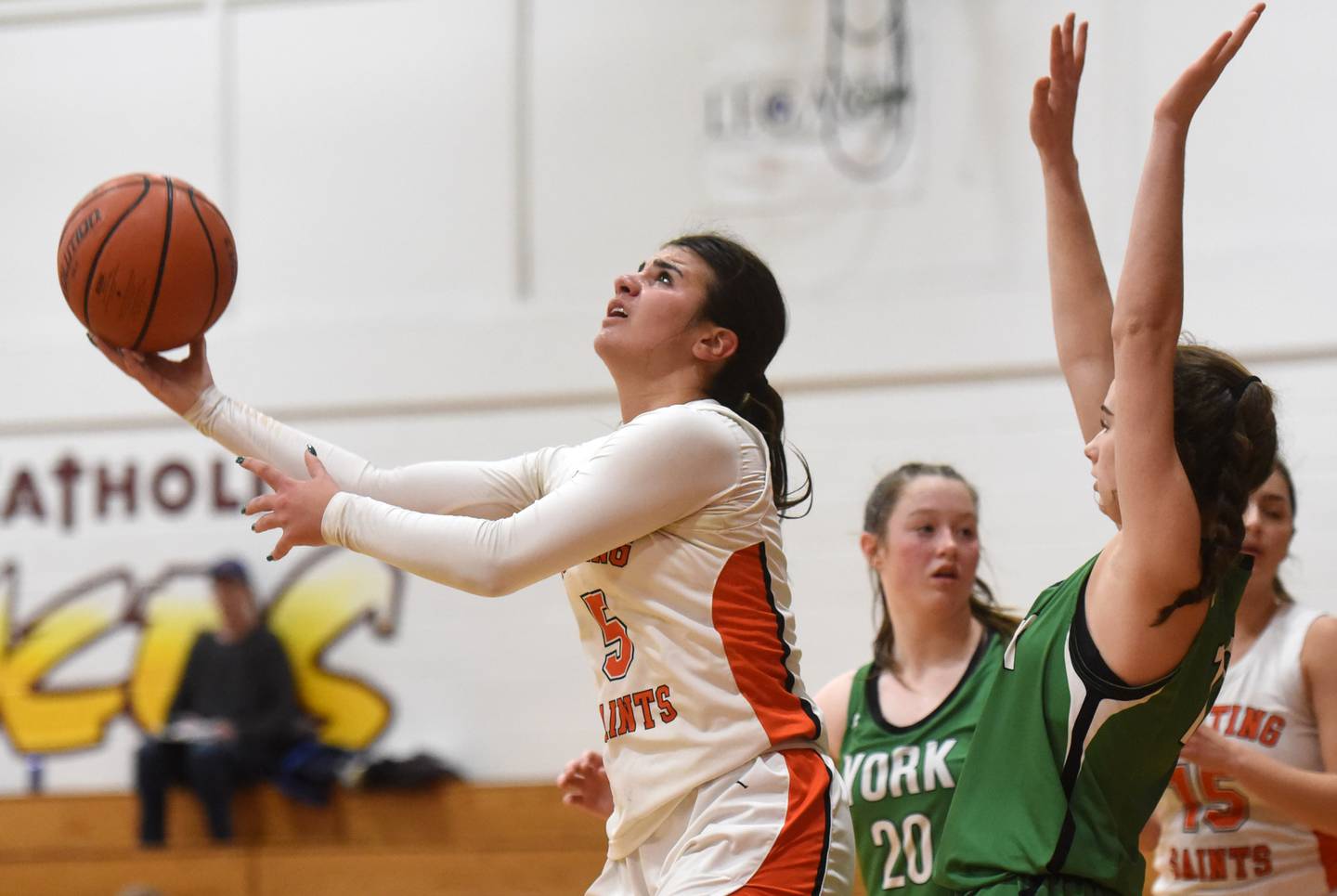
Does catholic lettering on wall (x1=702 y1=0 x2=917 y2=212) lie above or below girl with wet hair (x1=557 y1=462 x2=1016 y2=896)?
above

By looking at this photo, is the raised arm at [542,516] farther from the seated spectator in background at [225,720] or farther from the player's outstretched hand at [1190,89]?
the seated spectator in background at [225,720]

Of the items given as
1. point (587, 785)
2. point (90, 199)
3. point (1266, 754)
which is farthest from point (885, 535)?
point (90, 199)

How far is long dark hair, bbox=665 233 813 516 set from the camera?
2842 millimetres

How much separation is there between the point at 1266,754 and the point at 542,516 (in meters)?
2.12

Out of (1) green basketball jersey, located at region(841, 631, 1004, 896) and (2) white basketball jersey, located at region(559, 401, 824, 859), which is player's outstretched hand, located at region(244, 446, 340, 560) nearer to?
(2) white basketball jersey, located at region(559, 401, 824, 859)

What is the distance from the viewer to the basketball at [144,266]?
2938mm

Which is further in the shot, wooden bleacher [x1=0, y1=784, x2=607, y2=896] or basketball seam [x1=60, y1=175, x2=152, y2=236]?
wooden bleacher [x1=0, y1=784, x2=607, y2=896]

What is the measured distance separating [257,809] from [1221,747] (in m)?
5.39

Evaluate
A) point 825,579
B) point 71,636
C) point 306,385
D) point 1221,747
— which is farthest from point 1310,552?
point 71,636

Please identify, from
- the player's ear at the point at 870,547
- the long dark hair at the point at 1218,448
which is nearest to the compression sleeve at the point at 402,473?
the long dark hair at the point at 1218,448

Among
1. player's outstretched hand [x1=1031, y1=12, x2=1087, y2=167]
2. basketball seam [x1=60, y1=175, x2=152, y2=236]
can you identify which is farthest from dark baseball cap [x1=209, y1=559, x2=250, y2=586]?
player's outstretched hand [x1=1031, y1=12, x2=1087, y2=167]

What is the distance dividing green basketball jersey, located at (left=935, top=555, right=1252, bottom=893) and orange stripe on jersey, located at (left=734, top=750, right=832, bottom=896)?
197 mm

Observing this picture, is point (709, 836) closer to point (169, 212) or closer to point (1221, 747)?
point (1221, 747)

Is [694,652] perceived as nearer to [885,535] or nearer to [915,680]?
[915,680]
